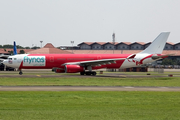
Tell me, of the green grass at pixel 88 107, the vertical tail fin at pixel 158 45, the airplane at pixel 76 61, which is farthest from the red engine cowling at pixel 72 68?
the green grass at pixel 88 107

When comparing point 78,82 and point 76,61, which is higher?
point 76,61

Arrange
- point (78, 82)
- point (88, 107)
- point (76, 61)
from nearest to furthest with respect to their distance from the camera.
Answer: point (88, 107) → point (78, 82) → point (76, 61)

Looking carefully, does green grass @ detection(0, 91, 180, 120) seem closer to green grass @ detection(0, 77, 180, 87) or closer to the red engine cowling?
green grass @ detection(0, 77, 180, 87)

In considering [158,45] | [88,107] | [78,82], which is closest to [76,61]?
[158,45]

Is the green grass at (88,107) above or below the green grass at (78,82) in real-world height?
below

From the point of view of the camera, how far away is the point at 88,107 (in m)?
18.5

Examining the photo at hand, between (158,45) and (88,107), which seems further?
(158,45)

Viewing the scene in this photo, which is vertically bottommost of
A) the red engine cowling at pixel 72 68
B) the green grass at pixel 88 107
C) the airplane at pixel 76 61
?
the green grass at pixel 88 107

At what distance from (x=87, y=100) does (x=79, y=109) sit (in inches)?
148

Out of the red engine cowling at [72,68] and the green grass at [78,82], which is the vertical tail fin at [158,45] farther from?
the green grass at [78,82]

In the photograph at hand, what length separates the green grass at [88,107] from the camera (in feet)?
50.9

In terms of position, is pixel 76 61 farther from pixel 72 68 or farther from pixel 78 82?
pixel 78 82

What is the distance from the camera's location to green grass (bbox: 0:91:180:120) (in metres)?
15.5

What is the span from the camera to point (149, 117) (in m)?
15.5
